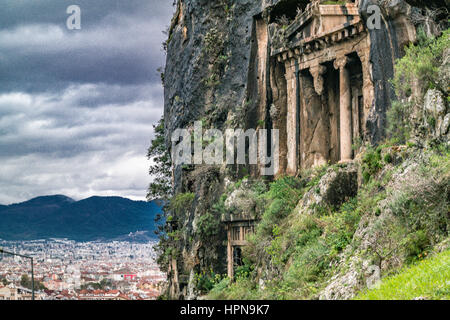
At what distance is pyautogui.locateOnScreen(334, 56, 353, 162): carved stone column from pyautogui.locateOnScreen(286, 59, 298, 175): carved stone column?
8.49 ft

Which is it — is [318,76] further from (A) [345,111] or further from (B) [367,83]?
(B) [367,83]

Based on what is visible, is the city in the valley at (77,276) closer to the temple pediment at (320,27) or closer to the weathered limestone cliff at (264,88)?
the weathered limestone cliff at (264,88)

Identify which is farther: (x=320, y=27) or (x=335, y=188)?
(x=320, y=27)

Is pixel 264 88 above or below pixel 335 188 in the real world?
above

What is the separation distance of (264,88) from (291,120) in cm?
232

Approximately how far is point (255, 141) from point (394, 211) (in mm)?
14701

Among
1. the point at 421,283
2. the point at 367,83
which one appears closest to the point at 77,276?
the point at 367,83

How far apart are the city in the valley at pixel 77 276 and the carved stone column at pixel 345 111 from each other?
11909 millimetres

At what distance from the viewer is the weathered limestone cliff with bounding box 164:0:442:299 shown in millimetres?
24094

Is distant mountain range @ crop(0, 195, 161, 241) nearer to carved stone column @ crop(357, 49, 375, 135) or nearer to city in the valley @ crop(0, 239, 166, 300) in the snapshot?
city in the valley @ crop(0, 239, 166, 300)

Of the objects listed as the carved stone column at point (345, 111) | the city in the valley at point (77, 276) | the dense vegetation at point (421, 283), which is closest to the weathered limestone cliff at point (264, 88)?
the carved stone column at point (345, 111)

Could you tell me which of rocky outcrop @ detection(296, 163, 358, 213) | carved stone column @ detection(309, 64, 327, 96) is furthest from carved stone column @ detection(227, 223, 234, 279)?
carved stone column @ detection(309, 64, 327, 96)

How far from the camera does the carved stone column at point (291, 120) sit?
26.0 m

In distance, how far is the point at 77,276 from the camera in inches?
1599
